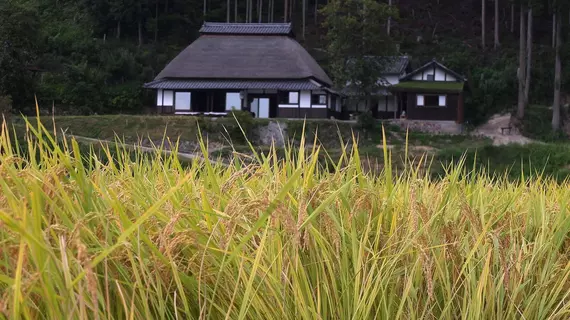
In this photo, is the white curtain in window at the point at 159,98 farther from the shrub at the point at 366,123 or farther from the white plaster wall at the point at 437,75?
the white plaster wall at the point at 437,75

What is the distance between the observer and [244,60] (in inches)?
1111

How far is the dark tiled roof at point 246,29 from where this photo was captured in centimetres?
2983

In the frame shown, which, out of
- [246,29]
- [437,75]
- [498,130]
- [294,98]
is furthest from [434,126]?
[246,29]

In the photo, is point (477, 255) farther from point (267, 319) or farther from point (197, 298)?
point (197, 298)

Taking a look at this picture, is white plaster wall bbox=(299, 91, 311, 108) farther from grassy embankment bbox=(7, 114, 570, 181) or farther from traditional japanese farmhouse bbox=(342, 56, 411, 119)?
traditional japanese farmhouse bbox=(342, 56, 411, 119)

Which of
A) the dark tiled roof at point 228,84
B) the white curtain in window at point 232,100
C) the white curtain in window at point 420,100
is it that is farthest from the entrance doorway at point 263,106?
the white curtain in window at point 420,100

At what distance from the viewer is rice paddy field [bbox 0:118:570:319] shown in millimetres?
1350

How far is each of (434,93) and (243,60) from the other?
8.63 meters

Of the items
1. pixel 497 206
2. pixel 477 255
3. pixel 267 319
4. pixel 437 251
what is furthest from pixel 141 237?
pixel 497 206

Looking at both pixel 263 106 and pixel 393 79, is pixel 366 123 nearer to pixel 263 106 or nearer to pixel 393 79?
pixel 263 106

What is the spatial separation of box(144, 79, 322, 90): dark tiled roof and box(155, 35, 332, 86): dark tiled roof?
→ 0.62ft

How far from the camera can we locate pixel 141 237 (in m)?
1.42

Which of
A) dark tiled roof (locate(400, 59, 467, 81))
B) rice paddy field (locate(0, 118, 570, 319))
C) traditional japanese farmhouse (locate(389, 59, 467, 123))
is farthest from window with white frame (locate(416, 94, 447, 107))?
rice paddy field (locate(0, 118, 570, 319))

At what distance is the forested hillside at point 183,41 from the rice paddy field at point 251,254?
74.7ft
